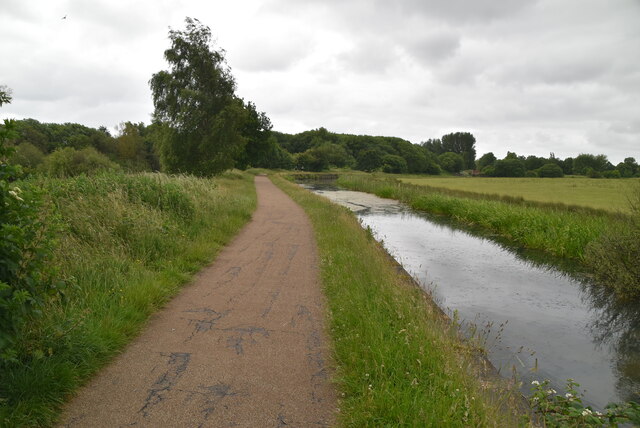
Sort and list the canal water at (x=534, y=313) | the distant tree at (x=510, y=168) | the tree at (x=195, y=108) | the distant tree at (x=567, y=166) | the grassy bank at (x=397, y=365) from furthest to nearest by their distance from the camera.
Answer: the distant tree at (x=567, y=166) < the distant tree at (x=510, y=168) < the tree at (x=195, y=108) < the canal water at (x=534, y=313) < the grassy bank at (x=397, y=365)

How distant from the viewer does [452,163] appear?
127 metres

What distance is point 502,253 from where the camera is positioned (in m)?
11.9

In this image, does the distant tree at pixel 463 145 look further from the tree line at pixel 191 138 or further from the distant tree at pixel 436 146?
the tree line at pixel 191 138

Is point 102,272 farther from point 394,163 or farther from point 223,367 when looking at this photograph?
point 394,163

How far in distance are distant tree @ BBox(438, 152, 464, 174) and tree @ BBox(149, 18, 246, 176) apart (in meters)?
113

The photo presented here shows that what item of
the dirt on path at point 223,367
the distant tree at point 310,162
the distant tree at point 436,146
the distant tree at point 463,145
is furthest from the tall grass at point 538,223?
the distant tree at point 436,146

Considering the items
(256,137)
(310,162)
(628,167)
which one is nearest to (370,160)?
(310,162)

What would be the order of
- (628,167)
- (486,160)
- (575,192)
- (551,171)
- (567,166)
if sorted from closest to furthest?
1. (575,192)
2. (628,167)
3. (551,171)
4. (567,166)
5. (486,160)

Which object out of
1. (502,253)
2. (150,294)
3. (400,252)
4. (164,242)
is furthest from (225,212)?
(502,253)

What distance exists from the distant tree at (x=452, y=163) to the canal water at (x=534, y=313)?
121 m

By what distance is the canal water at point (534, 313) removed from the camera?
16.2ft

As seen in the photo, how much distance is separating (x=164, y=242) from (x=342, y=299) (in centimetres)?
377

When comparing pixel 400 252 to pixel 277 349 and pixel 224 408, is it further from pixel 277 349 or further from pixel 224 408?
pixel 224 408

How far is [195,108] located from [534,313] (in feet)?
76.8
